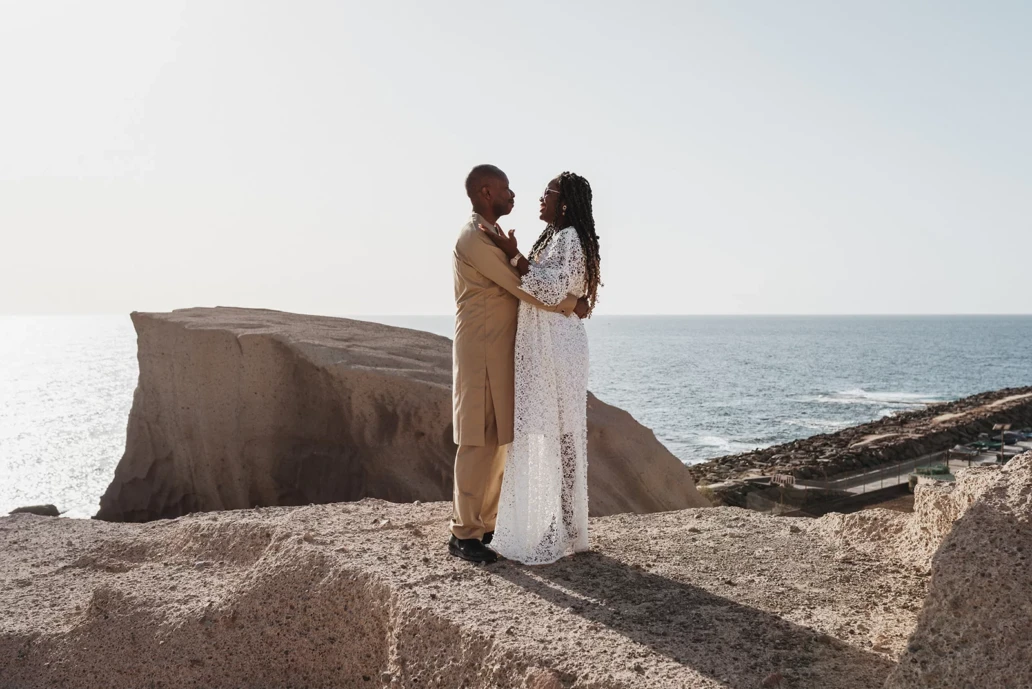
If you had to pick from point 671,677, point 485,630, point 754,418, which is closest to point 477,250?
point 485,630

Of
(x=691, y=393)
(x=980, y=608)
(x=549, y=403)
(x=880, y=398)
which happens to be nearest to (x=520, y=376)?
(x=549, y=403)

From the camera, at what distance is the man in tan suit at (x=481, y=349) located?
5.36 m

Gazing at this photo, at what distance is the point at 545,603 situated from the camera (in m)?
4.65

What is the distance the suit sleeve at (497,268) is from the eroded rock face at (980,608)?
7.95 feet

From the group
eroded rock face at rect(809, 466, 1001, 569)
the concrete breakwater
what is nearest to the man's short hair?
eroded rock face at rect(809, 466, 1001, 569)

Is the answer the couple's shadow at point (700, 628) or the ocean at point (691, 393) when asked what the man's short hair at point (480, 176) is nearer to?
the couple's shadow at point (700, 628)

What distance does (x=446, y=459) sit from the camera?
11.1m

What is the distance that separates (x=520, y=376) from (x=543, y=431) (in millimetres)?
346

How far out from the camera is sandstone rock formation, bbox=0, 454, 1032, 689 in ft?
11.5

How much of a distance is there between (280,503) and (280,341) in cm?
195

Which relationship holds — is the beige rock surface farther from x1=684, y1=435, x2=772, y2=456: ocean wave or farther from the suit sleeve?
x1=684, y1=435, x2=772, y2=456: ocean wave

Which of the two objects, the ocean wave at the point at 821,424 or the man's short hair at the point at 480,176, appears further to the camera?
the ocean wave at the point at 821,424

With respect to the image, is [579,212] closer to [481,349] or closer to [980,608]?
[481,349]

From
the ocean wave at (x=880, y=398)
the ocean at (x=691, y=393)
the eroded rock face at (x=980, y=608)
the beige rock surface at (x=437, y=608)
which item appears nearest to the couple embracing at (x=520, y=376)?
the beige rock surface at (x=437, y=608)
